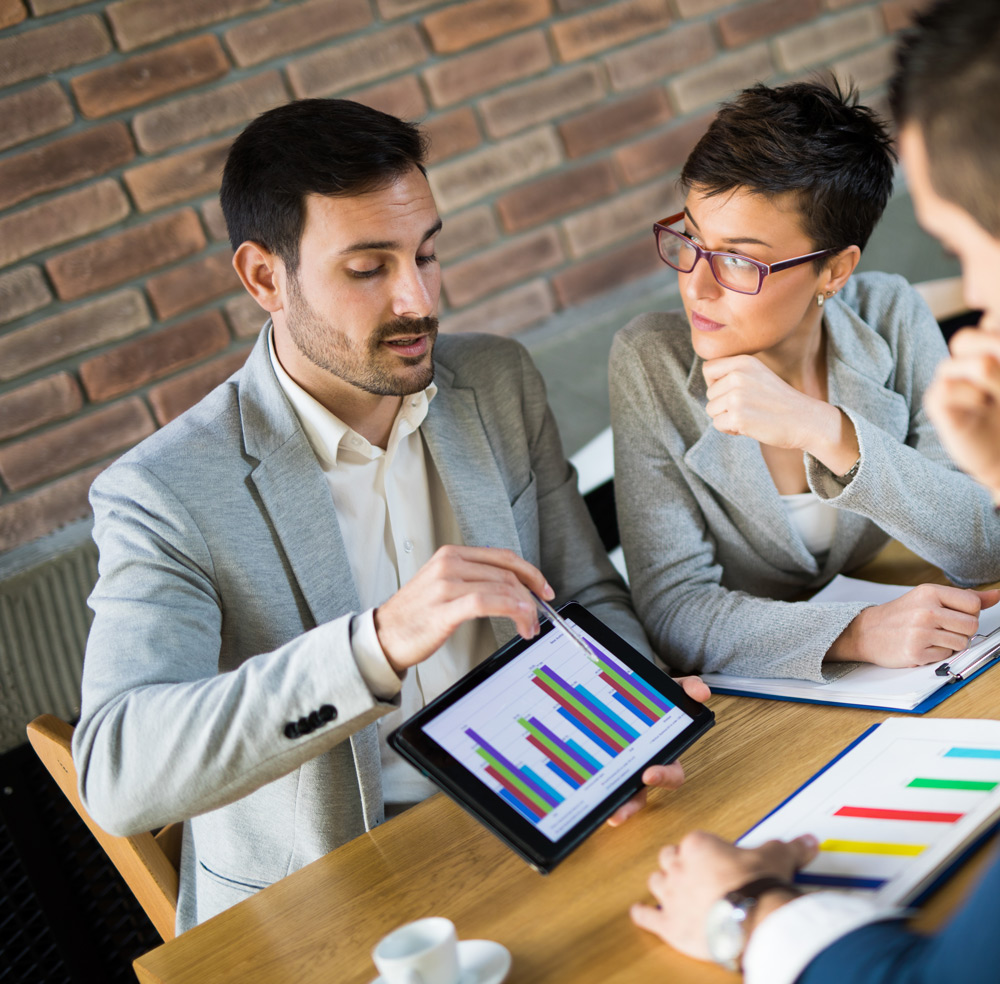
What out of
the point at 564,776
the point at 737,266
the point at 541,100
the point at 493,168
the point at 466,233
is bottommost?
the point at 564,776

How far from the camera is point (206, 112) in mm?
1822

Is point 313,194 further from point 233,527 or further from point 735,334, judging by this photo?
point 735,334

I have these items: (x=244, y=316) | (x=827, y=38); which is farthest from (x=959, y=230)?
(x=827, y=38)

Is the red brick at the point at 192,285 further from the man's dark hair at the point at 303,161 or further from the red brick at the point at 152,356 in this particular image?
the man's dark hair at the point at 303,161

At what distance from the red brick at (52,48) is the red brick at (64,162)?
4.5 inches

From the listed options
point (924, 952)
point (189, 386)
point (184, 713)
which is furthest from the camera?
point (189, 386)

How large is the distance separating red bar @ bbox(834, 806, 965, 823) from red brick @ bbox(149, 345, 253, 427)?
1.37m

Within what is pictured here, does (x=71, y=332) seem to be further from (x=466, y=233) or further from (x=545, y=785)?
(x=545, y=785)

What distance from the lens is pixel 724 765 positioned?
3.44 feet

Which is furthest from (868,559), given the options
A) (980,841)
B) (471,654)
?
(980,841)

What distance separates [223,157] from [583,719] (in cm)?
136

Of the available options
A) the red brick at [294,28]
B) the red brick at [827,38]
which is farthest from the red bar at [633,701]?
the red brick at [827,38]

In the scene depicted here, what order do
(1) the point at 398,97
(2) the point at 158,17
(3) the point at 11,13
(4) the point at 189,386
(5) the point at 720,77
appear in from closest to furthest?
(3) the point at 11,13, (2) the point at 158,17, (4) the point at 189,386, (1) the point at 398,97, (5) the point at 720,77

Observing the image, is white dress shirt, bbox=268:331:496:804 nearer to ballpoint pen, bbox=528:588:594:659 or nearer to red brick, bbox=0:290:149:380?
ballpoint pen, bbox=528:588:594:659
